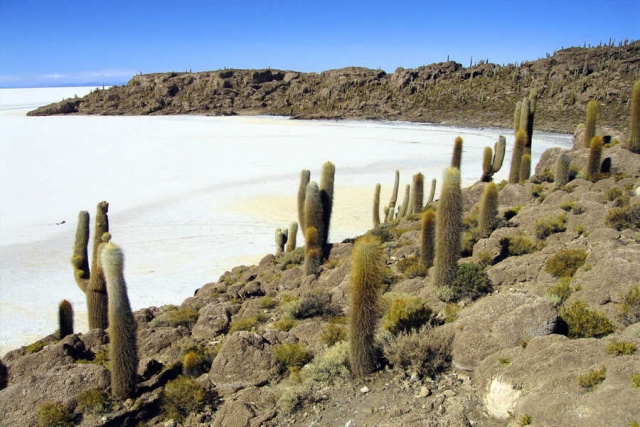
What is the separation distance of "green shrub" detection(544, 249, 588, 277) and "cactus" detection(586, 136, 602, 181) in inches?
255

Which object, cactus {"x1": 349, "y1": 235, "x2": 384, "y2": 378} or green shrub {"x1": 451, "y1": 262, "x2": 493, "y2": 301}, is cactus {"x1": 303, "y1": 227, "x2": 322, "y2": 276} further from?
cactus {"x1": 349, "y1": 235, "x2": 384, "y2": 378}

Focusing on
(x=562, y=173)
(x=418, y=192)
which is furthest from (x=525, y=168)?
(x=418, y=192)

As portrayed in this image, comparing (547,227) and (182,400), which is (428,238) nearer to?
(547,227)

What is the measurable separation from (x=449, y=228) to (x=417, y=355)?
3.18 m

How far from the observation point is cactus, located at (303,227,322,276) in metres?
12.3

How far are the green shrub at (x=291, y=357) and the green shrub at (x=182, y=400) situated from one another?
1108 millimetres

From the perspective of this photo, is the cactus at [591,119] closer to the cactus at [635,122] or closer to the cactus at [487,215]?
the cactus at [635,122]

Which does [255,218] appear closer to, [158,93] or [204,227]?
[204,227]

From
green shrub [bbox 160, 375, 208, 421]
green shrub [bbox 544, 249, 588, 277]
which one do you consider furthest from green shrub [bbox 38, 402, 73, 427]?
green shrub [bbox 544, 249, 588, 277]

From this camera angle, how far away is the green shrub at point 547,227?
34.6 feet

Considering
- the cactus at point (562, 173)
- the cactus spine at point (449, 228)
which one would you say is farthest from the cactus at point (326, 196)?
the cactus at point (562, 173)

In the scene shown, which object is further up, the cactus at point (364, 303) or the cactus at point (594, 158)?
the cactus at point (594, 158)

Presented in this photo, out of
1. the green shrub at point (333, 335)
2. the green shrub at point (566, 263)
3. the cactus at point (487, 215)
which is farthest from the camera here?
the cactus at point (487, 215)

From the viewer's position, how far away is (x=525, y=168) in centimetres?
1695
